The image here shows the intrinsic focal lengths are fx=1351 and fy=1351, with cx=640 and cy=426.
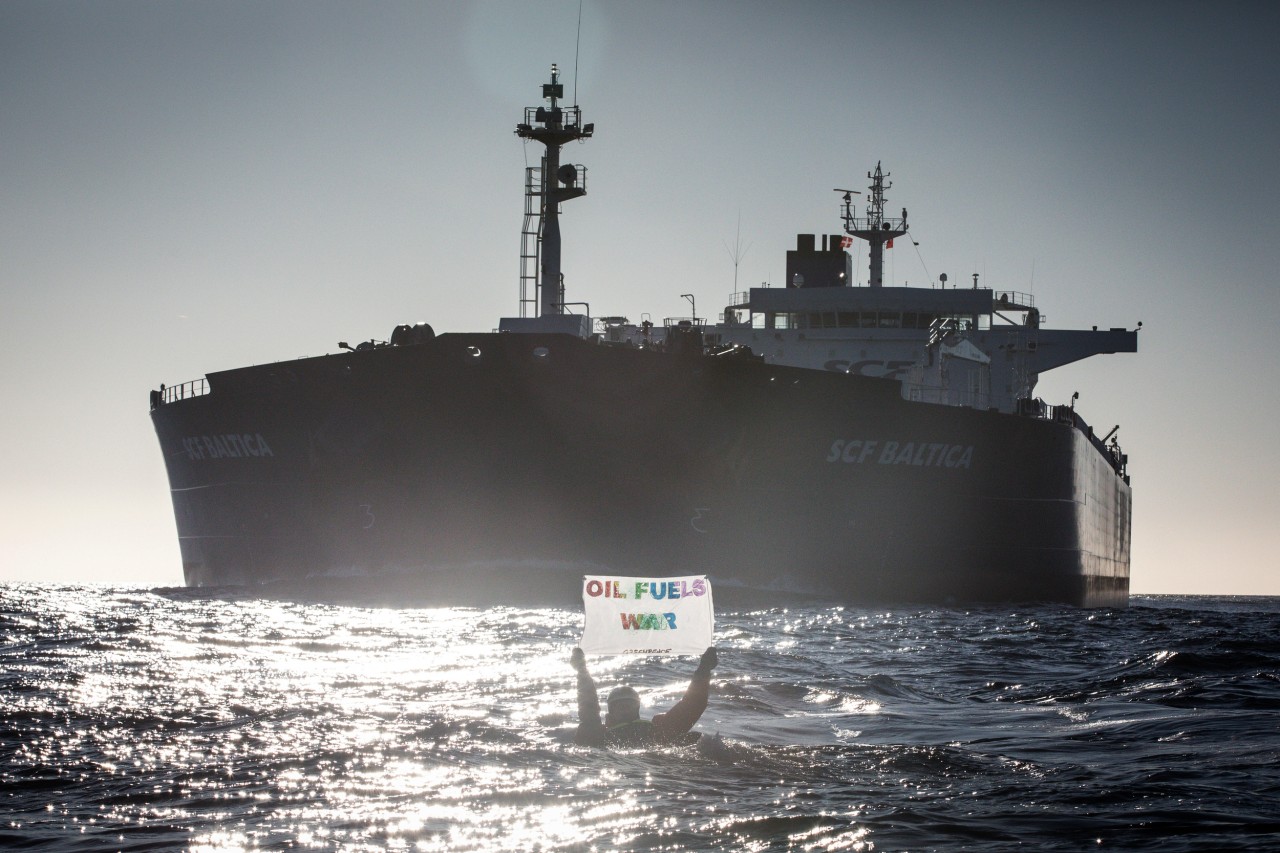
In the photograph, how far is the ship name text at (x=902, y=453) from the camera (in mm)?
27250

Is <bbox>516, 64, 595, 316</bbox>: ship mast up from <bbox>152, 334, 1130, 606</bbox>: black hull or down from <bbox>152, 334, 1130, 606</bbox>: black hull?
up

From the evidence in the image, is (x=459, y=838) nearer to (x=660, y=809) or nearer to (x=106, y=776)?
(x=660, y=809)

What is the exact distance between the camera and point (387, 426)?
26812mm

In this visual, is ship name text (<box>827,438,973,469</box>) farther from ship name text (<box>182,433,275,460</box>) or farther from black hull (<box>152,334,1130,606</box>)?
ship name text (<box>182,433,275,460</box>)

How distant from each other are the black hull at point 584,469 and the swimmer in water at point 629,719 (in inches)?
635

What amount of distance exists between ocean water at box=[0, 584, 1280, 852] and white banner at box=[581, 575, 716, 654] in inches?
32.2

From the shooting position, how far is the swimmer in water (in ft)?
33.1

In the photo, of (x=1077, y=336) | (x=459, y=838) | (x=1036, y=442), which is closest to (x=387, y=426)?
(x=1036, y=442)

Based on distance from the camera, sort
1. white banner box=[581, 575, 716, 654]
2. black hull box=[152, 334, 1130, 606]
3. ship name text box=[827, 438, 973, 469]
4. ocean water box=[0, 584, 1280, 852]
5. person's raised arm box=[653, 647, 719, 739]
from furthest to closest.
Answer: ship name text box=[827, 438, 973, 469] < black hull box=[152, 334, 1130, 606] < person's raised arm box=[653, 647, 719, 739] < white banner box=[581, 575, 716, 654] < ocean water box=[0, 584, 1280, 852]

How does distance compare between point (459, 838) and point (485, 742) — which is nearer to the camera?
point (459, 838)

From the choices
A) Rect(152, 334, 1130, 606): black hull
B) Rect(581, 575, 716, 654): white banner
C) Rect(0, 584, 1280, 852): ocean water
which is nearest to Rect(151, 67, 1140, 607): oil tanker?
Rect(152, 334, 1130, 606): black hull

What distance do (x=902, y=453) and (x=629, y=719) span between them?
18.7m

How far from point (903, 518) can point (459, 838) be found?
72.8 feet

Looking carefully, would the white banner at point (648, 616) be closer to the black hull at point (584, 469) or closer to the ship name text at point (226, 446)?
the black hull at point (584, 469)
